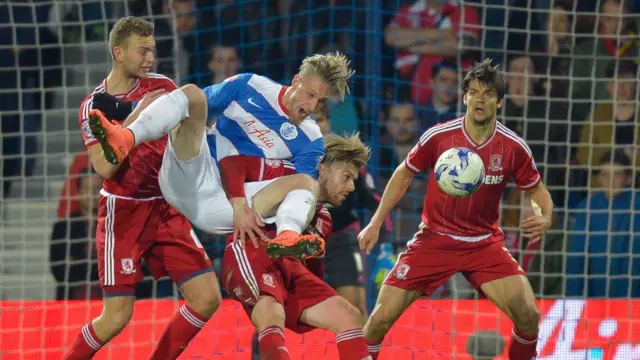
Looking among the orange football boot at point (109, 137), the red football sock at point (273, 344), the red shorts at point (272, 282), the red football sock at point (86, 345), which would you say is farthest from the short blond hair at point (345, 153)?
the red football sock at point (86, 345)

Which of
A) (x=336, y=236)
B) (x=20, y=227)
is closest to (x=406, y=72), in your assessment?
(x=336, y=236)

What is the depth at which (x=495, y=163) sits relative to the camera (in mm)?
5617

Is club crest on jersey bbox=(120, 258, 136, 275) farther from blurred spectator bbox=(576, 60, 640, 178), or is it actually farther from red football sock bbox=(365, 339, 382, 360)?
blurred spectator bbox=(576, 60, 640, 178)

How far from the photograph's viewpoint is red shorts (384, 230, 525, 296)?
5.64m

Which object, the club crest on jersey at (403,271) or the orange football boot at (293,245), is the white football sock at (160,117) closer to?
the orange football boot at (293,245)

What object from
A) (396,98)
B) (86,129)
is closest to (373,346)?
(86,129)

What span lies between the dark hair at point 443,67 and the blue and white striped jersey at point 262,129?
2.75m

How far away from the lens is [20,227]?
8422 millimetres

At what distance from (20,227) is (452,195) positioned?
406cm

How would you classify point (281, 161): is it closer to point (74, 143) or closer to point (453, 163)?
point (453, 163)

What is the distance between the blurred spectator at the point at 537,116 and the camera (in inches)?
309

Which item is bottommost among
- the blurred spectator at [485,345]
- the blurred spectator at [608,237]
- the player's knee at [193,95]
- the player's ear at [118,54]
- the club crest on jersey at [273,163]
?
the blurred spectator at [485,345]

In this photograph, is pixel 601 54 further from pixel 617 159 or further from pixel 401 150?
pixel 401 150

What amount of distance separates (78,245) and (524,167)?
130 inches
